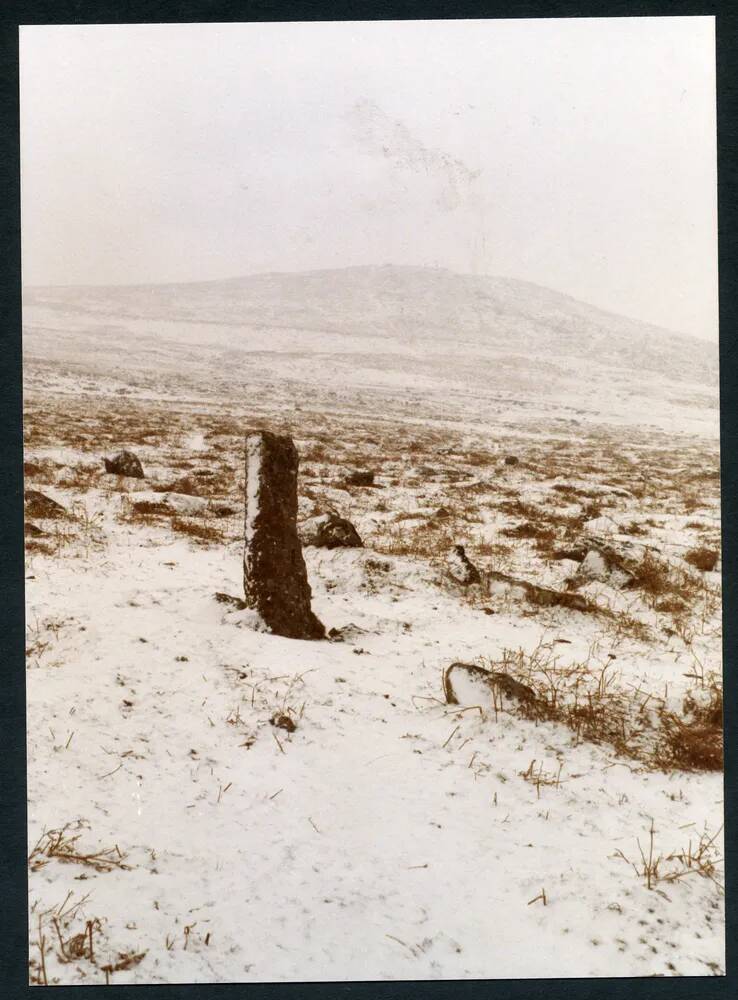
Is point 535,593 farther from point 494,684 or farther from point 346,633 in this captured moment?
point 346,633

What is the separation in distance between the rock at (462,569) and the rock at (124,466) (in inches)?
115

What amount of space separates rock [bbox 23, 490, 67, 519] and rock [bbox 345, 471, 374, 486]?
101 inches

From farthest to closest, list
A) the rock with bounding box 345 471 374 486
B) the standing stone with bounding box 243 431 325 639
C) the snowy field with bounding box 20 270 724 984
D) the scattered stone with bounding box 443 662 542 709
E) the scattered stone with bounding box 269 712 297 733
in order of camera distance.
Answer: the rock with bounding box 345 471 374 486 < the standing stone with bounding box 243 431 325 639 < the scattered stone with bounding box 443 662 542 709 < the scattered stone with bounding box 269 712 297 733 < the snowy field with bounding box 20 270 724 984

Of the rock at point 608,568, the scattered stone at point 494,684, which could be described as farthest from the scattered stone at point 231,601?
the rock at point 608,568

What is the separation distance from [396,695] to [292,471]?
152 cm

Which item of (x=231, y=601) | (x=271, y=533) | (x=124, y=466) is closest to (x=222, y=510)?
(x=124, y=466)

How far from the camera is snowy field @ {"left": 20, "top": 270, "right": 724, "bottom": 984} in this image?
278 cm

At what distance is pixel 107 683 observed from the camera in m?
3.37

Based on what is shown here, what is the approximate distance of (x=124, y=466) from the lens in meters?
5.41

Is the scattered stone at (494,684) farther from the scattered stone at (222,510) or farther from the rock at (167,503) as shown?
the rock at (167,503)

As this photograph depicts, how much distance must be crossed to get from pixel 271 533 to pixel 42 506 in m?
2.12

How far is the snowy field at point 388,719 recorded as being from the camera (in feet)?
9.11

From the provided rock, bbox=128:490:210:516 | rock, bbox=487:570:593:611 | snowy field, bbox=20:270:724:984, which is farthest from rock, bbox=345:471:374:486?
rock, bbox=487:570:593:611

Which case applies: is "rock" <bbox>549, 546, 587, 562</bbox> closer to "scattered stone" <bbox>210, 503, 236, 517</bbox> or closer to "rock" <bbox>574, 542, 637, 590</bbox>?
"rock" <bbox>574, 542, 637, 590</bbox>
